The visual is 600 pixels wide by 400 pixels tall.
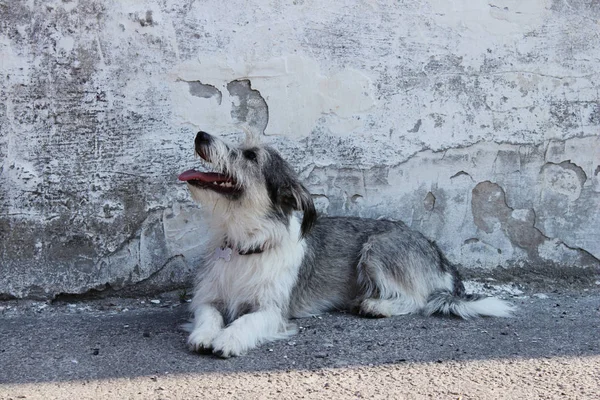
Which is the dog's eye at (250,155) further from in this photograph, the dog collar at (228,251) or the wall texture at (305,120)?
the wall texture at (305,120)

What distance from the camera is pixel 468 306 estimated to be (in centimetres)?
490

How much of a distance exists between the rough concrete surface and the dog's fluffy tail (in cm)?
7

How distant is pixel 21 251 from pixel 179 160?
1.22 m

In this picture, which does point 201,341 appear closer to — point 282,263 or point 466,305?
point 282,263

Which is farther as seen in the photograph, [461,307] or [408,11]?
[408,11]

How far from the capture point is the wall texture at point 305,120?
4.95 meters

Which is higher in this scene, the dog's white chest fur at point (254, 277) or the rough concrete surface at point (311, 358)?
the dog's white chest fur at point (254, 277)

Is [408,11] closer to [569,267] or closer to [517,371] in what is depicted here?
[569,267]

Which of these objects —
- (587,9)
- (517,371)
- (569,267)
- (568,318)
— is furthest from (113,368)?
(587,9)

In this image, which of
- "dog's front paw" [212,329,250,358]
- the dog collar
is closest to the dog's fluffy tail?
the dog collar

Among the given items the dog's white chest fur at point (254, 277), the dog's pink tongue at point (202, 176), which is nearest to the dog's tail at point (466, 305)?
the dog's white chest fur at point (254, 277)

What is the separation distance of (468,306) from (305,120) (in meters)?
1.70

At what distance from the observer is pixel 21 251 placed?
16.4ft

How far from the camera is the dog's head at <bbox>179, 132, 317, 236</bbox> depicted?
4355mm
